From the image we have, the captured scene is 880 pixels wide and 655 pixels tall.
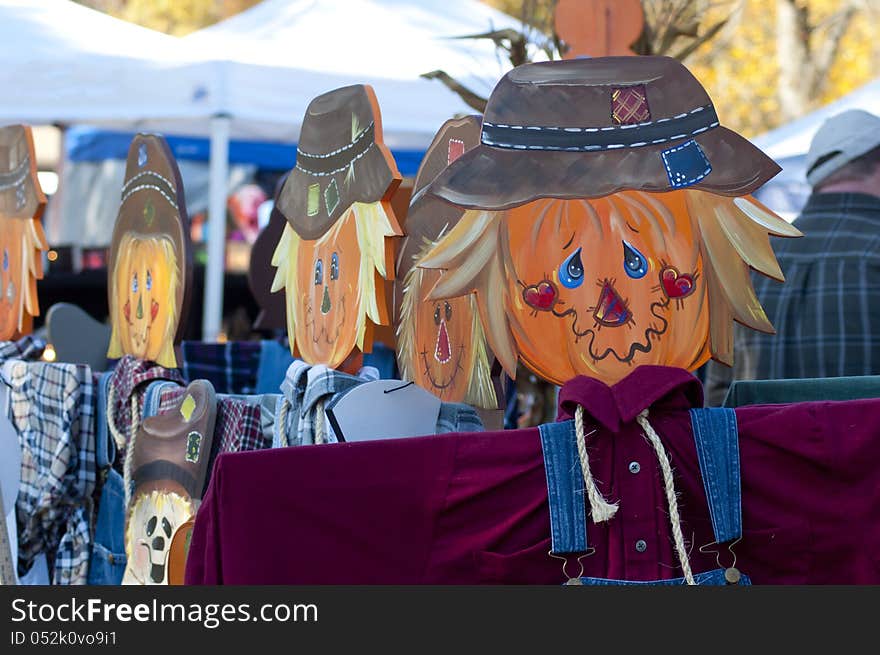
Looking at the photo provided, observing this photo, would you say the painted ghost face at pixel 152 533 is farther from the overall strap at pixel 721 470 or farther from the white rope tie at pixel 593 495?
the overall strap at pixel 721 470

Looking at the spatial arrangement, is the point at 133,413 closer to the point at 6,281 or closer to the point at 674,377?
the point at 6,281

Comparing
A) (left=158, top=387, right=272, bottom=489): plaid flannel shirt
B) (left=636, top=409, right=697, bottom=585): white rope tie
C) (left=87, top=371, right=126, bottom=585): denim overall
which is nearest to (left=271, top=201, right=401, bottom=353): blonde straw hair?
(left=158, top=387, right=272, bottom=489): plaid flannel shirt

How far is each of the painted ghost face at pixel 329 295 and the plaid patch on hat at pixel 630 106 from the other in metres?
0.47

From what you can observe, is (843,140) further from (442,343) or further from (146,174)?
(146,174)

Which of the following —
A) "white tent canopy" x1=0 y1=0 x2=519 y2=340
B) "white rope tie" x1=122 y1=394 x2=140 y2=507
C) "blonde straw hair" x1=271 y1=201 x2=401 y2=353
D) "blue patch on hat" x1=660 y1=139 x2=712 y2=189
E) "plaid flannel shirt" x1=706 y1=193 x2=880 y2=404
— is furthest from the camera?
"white tent canopy" x1=0 y1=0 x2=519 y2=340

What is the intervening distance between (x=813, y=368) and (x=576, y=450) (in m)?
1.55

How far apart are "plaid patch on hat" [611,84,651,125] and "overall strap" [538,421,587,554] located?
39 centimetres

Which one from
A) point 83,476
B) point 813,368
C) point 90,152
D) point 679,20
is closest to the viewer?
point 83,476

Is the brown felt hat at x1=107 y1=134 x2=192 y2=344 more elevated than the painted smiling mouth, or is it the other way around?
the brown felt hat at x1=107 y1=134 x2=192 y2=344

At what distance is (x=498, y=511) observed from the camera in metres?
1.43

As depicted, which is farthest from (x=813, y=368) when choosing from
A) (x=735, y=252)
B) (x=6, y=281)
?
(x=6, y=281)

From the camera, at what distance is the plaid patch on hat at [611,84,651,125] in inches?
59.6

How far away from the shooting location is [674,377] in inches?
57.2

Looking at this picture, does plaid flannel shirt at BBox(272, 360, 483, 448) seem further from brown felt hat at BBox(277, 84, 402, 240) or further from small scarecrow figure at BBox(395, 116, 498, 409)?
brown felt hat at BBox(277, 84, 402, 240)
